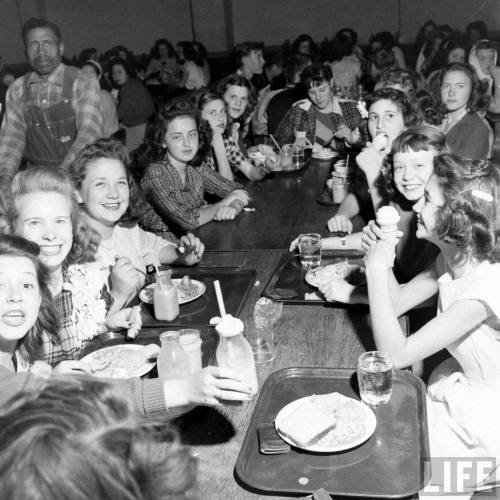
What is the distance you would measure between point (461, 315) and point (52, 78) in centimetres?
321

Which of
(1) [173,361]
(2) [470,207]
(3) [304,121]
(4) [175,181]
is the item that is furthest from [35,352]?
(3) [304,121]

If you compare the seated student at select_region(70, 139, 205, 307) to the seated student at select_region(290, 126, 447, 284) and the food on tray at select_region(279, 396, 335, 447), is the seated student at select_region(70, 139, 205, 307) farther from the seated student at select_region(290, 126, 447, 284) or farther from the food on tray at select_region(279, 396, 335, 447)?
the food on tray at select_region(279, 396, 335, 447)

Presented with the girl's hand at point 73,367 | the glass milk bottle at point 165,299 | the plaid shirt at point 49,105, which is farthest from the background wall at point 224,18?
the girl's hand at point 73,367

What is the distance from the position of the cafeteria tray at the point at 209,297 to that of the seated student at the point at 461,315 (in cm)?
55

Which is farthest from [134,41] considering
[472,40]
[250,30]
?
[472,40]

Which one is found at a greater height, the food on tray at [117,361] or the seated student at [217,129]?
the seated student at [217,129]

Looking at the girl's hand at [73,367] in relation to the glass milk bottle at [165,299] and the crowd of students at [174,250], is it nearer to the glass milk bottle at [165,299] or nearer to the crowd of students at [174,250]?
the crowd of students at [174,250]

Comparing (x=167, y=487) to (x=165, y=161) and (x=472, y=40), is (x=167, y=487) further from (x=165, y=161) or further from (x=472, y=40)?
(x=472, y=40)

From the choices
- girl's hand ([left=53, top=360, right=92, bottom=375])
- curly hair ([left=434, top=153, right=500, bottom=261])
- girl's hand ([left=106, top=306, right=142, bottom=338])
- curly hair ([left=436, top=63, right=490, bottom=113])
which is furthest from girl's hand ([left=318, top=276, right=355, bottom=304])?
curly hair ([left=436, top=63, right=490, bottom=113])

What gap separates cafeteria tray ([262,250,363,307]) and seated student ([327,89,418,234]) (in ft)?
1.13

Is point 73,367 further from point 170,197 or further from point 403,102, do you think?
point 403,102

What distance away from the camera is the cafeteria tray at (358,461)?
51.4 inches

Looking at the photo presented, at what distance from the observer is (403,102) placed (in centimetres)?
318

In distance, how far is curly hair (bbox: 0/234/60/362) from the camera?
5.78 feet
